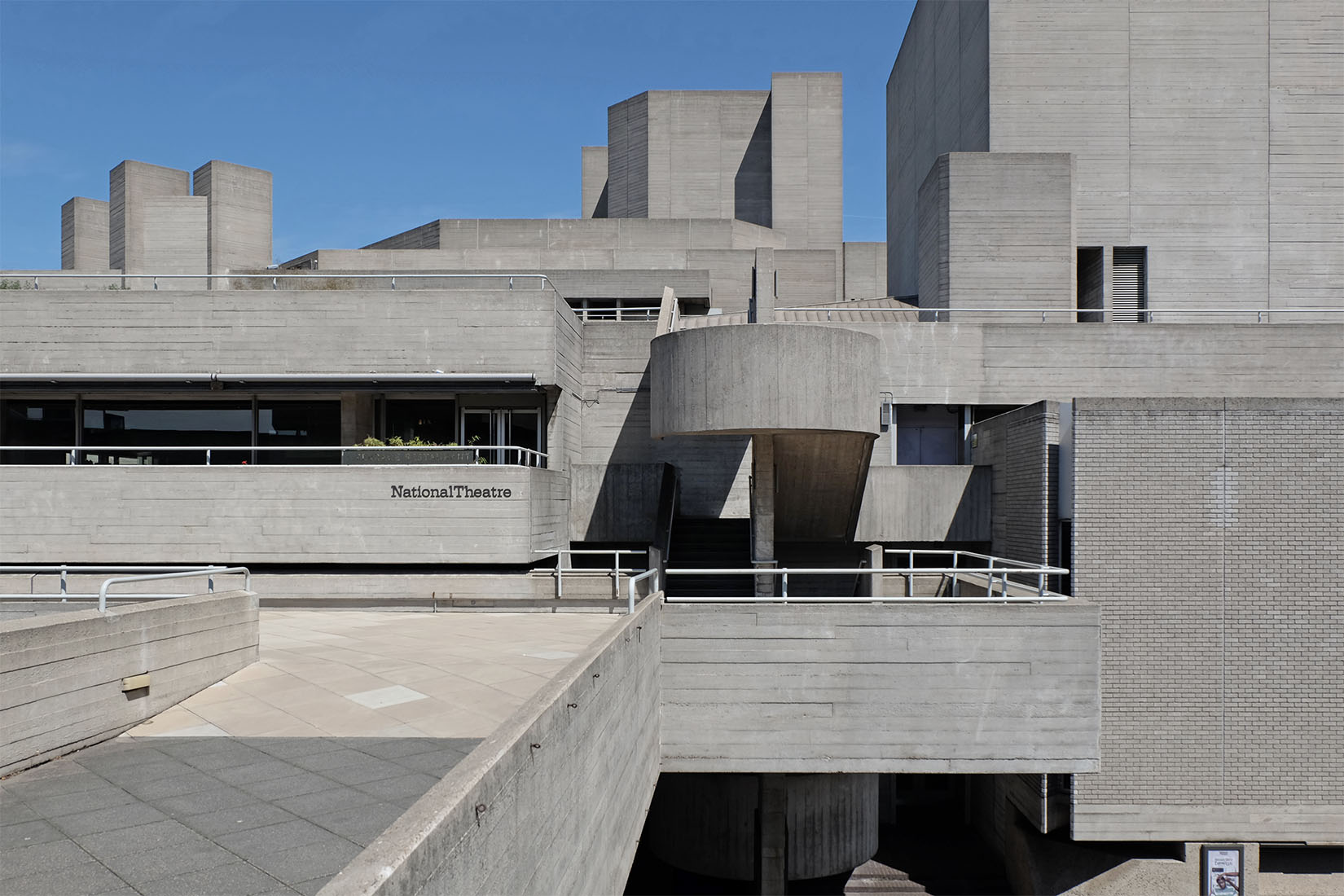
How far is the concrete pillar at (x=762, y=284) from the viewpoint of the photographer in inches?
1120

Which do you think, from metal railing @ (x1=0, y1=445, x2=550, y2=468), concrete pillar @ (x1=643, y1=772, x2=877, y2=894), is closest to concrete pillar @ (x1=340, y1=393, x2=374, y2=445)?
metal railing @ (x1=0, y1=445, x2=550, y2=468)

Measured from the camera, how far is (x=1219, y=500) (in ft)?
48.7

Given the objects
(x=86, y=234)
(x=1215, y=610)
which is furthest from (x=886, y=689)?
(x=86, y=234)

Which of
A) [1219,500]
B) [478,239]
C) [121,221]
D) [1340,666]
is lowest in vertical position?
[1340,666]

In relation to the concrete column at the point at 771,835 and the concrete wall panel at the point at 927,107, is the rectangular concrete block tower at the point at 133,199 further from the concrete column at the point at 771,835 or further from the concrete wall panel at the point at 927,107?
the concrete column at the point at 771,835

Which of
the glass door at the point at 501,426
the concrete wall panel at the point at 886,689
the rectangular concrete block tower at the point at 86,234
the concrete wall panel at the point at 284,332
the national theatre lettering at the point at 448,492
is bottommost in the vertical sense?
the concrete wall panel at the point at 886,689

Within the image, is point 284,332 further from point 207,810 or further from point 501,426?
point 207,810

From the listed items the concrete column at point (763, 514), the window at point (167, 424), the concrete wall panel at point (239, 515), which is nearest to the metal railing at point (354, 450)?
the concrete wall panel at point (239, 515)

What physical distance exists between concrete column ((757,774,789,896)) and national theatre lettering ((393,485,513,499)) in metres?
7.83

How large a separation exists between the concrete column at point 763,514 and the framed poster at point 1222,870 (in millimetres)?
8685

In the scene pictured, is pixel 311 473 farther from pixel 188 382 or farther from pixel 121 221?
pixel 121 221

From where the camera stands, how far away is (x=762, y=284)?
31594 millimetres

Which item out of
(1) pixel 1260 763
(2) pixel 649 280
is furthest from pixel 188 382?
(1) pixel 1260 763

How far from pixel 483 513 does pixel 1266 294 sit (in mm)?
25237
